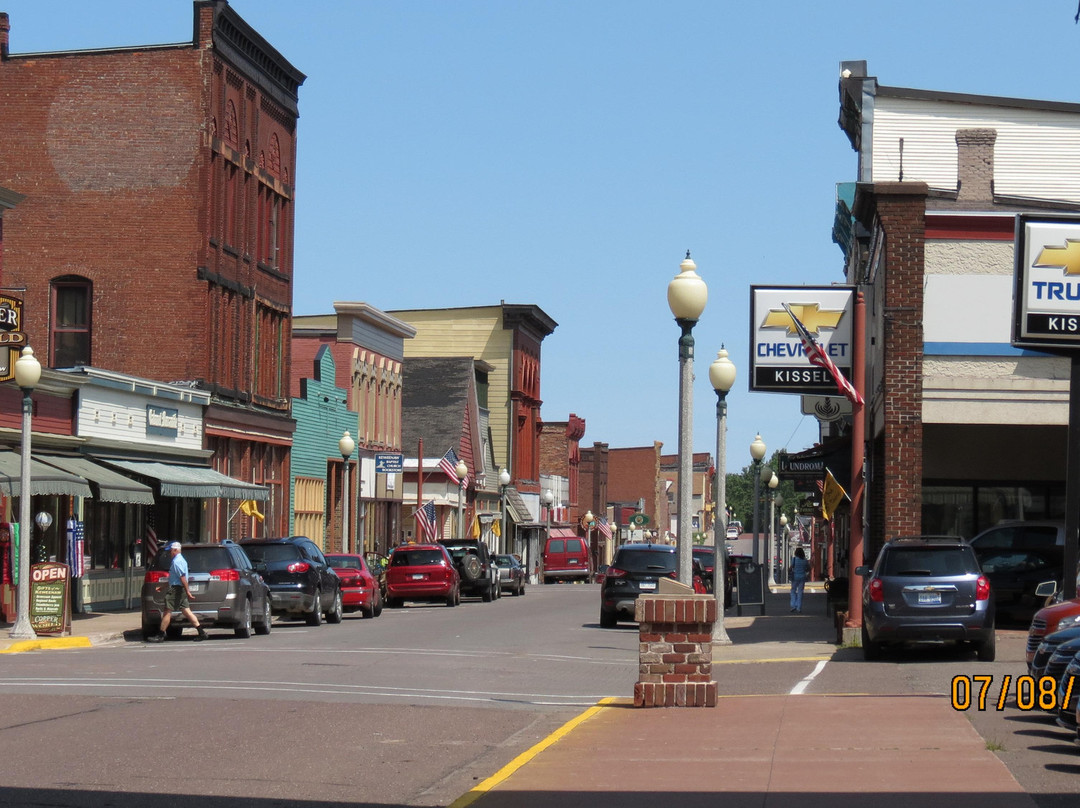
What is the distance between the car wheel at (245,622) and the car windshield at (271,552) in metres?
3.86

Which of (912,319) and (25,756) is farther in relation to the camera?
(912,319)

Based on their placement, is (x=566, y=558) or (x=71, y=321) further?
(x=566, y=558)

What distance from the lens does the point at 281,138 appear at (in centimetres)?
5091

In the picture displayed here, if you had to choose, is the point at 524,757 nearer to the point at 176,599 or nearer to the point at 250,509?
the point at 176,599

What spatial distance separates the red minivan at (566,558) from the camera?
249 feet

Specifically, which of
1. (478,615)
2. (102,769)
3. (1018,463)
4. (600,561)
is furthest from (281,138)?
(600,561)

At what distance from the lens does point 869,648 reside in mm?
22562

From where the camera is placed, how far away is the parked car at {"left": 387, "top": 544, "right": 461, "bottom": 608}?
135 ft

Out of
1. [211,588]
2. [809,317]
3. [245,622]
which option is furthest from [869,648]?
[211,588]

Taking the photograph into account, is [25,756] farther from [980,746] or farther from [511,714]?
[980,746]

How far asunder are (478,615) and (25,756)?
2464cm

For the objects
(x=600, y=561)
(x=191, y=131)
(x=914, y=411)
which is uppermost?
(x=191, y=131)

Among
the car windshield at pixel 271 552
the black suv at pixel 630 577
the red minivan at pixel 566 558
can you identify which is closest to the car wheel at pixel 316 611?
the car windshield at pixel 271 552

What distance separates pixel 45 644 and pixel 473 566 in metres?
21.2
